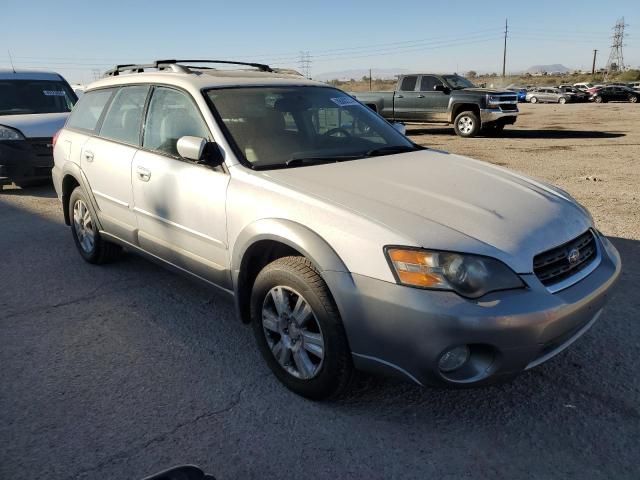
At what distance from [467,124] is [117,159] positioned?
1312 centimetres

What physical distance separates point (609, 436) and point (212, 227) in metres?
2.29

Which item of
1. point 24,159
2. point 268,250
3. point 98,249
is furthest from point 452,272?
point 24,159

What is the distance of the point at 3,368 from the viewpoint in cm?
314

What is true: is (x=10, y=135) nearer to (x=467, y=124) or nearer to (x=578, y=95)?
(x=467, y=124)

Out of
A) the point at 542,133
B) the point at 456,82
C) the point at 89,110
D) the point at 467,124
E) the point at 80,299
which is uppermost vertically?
the point at 89,110

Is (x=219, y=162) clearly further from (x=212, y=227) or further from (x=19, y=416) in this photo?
(x=19, y=416)

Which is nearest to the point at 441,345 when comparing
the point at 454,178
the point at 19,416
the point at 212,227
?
the point at 454,178

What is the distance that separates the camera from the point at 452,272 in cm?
228

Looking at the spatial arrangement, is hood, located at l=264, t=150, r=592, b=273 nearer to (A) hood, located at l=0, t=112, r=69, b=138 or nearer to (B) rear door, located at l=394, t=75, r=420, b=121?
(A) hood, located at l=0, t=112, r=69, b=138

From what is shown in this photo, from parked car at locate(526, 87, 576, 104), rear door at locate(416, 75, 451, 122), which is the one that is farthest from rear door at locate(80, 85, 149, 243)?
parked car at locate(526, 87, 576, 104)

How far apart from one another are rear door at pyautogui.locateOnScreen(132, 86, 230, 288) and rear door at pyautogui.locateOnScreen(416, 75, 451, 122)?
13.1m

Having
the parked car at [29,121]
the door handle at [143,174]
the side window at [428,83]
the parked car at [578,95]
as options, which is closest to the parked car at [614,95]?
the parked car at [578,95]

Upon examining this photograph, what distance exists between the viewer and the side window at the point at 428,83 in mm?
15930

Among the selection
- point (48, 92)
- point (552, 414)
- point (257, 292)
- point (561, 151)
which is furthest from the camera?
point (561, 151)
